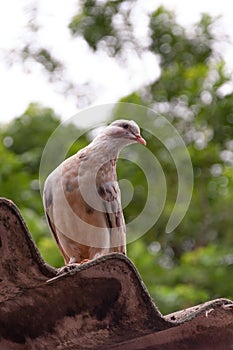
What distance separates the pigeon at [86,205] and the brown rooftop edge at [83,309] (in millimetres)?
1229

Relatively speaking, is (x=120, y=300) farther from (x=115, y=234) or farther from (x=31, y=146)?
(x=31, y=146)

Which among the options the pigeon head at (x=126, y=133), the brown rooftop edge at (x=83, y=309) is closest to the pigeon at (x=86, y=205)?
the pigeon head at (x=126, y=133)

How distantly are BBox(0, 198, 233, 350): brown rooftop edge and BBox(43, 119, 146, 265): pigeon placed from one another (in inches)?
48.4

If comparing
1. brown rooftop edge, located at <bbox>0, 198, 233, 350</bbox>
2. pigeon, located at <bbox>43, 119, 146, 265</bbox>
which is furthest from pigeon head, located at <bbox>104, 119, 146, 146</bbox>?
brown rooftop edge, located at <bbox>0, 198, 233, 350</bbox>

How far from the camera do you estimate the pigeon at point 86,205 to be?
12.1ft

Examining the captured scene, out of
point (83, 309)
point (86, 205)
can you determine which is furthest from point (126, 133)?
point (83, 309)

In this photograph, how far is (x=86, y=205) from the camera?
373cm

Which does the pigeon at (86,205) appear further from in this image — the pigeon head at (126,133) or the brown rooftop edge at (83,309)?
the brown rooftop edge at (83,309)

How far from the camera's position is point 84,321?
228cm

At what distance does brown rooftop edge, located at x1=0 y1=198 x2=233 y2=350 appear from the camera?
6.93 ft

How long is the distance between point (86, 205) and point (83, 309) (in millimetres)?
1479

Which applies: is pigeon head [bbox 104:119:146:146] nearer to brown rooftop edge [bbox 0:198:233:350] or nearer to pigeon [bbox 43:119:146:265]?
pigeon [bbox 43:119:146:265]

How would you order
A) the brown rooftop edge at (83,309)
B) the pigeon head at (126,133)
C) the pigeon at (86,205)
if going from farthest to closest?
the pigeon head at (126,133), the pigeon at (86,205), the brown rooftop edge at (83,309)

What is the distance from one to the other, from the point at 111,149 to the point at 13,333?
164 cm
